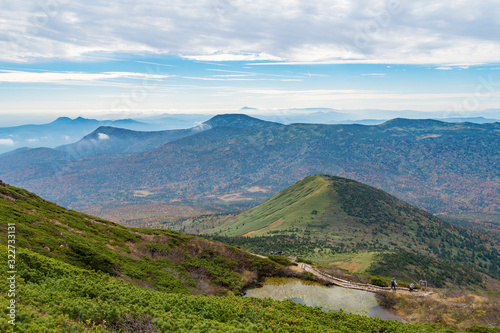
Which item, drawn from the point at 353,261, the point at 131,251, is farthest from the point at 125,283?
the point at 353,261

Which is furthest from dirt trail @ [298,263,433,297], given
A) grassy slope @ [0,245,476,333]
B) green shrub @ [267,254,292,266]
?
grassy slope @ [0,245,476,333]

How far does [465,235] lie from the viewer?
182m

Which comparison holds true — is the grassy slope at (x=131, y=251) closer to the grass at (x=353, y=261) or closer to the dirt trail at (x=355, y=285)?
the dirt trail at (x=355, y=285)

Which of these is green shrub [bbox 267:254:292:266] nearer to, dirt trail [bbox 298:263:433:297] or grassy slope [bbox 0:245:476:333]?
dirt trail [bbox 298:263:433:297]

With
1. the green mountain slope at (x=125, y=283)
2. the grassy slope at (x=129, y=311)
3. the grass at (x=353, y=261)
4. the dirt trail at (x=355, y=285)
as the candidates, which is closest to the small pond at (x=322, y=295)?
the dirt trail at (x=355, y=285)

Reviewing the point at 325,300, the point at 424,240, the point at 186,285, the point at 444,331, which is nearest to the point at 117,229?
the point at 186,285

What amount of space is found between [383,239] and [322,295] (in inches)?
4790

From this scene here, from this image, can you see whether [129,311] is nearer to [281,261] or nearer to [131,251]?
[131,251]

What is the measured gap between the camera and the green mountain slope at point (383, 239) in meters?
100

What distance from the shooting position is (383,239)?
150m

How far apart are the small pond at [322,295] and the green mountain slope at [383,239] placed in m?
46.3

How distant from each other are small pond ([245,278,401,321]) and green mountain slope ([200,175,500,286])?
46289mm

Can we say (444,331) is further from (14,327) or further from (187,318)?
(14,327)

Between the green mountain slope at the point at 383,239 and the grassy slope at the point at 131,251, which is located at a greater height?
the grassy slope at the point at 131,251
